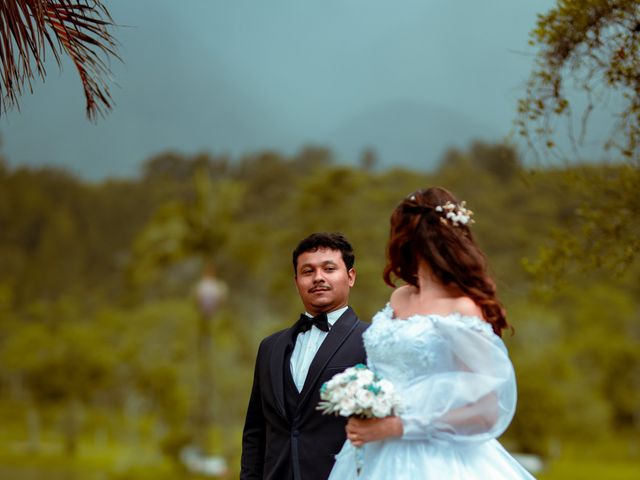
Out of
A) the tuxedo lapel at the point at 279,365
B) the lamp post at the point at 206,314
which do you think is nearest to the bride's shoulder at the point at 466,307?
the tuxedo lapel at the point at 279,365

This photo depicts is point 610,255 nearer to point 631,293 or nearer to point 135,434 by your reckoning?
point 135,434

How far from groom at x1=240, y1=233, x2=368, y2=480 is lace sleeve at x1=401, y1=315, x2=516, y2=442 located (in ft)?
1.82

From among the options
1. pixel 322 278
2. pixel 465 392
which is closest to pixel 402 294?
pixel 322 278

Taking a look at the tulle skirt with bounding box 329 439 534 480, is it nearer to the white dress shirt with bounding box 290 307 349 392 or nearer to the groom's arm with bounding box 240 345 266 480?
the white dress shirt with bounding box 290 307 349 392

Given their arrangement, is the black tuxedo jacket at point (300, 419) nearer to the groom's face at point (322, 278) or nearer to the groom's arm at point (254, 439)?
the groom's arm at point (254, 439)

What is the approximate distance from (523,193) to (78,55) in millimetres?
63368

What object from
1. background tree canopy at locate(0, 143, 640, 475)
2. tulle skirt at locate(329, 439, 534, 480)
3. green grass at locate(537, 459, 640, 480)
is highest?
background tree canopy at locate(0, 143, 640, 475)

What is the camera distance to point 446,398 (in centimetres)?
316

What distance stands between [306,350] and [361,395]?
2.75 ft

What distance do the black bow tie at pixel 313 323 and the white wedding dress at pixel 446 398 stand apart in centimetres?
53

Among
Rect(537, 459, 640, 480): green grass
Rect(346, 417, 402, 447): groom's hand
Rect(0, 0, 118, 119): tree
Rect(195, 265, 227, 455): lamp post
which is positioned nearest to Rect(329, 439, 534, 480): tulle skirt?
Rect(346, 417, 402, 447): groom's hand

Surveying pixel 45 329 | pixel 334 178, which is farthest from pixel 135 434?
pixel 334 178

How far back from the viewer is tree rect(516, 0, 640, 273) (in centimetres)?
530

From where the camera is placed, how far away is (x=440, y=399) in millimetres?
3174
